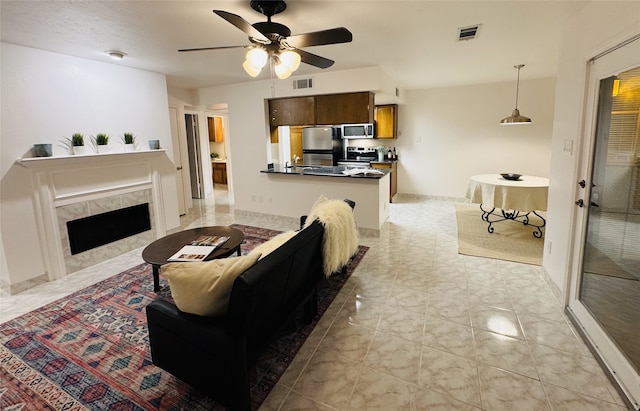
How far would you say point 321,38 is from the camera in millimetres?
2266

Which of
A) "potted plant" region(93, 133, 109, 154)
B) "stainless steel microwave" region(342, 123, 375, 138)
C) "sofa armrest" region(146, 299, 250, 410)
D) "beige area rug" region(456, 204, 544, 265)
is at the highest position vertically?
"stainless steel microwave" region(342, 123, 375, 138)

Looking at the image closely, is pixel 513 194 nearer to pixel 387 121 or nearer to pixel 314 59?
pixel 387 121

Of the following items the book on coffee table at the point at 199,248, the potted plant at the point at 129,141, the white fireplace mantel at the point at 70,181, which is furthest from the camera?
the potted plant at the point at 129,141

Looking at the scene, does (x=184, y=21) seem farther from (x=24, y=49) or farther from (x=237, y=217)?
(x=237, y=217)

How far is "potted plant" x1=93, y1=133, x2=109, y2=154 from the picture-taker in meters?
3.90

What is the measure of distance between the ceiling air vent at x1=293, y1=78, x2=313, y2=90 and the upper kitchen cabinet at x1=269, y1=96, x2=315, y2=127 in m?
0.20

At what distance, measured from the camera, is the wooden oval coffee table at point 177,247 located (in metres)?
2.85

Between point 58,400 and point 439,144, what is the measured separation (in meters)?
7.06

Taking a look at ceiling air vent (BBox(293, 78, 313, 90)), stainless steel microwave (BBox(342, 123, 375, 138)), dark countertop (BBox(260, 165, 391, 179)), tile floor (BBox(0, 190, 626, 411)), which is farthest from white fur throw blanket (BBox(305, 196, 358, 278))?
stainless steel microwave (BBox(342, 123, 375, 138))

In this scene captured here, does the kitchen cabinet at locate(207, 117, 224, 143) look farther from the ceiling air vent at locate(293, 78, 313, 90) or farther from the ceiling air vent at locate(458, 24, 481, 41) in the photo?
the ceiling air vent at locate(458, 24, 481, 41)

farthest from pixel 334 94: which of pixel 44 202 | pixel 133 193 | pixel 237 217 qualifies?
pixel 44 202

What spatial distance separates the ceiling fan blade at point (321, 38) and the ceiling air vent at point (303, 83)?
2.66m

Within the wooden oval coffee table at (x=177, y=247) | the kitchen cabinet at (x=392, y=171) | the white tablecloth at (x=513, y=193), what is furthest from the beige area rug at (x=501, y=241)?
the wooden oval coffee table at (x=177, y=247)

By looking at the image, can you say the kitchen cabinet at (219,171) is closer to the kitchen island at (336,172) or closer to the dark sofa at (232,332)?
the kitchen island at (336,172)
